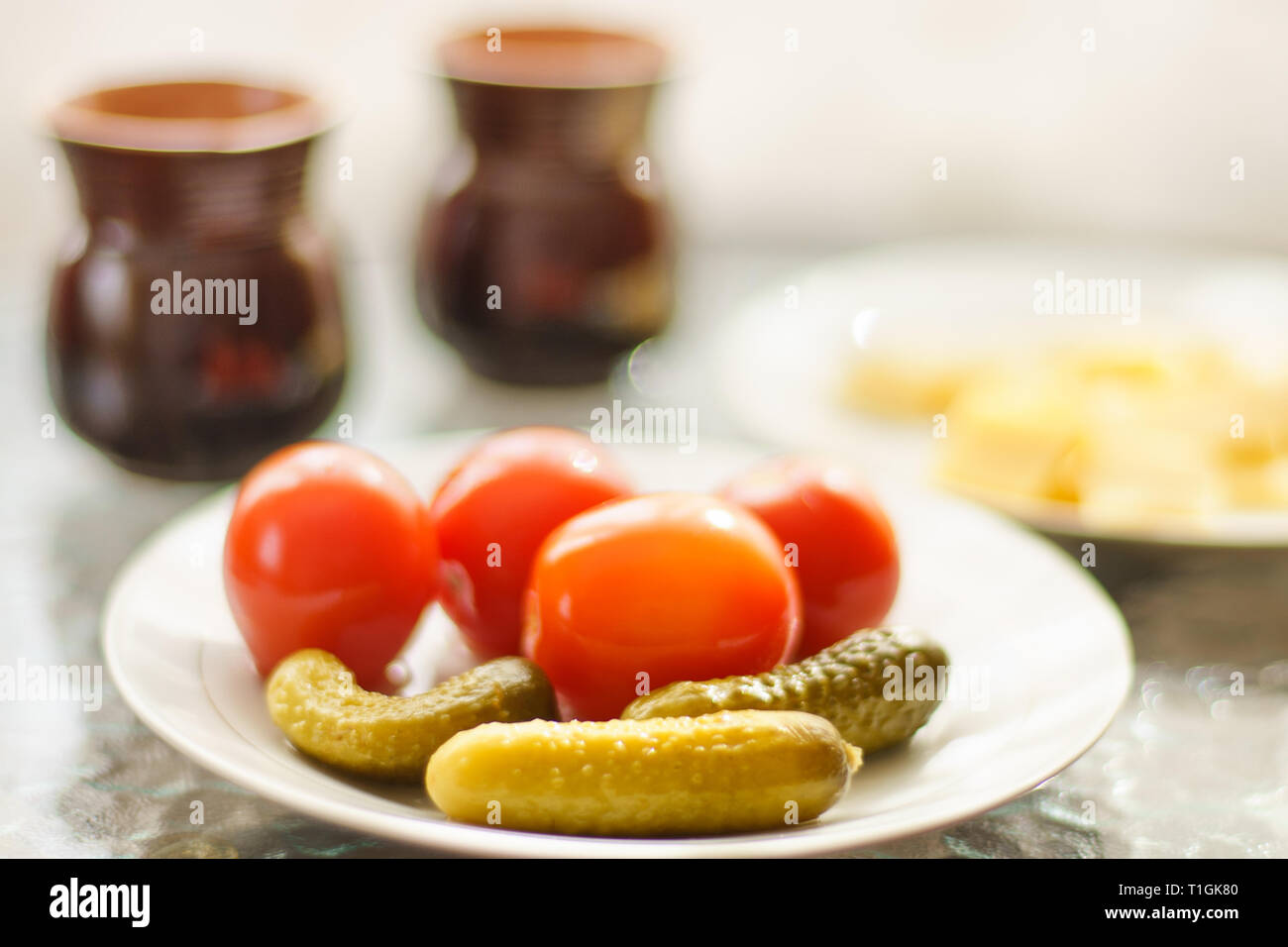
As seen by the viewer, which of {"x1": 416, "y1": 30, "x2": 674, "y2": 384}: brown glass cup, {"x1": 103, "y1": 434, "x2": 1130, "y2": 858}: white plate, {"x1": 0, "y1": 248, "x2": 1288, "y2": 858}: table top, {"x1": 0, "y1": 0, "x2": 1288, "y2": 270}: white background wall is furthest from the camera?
{"x1": 0, "y1": 0, "x2": 1288, "y2": 270}: white background wall

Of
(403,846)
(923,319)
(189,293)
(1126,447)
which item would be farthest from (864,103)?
(403,846)

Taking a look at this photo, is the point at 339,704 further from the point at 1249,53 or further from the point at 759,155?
the point at 1249,53

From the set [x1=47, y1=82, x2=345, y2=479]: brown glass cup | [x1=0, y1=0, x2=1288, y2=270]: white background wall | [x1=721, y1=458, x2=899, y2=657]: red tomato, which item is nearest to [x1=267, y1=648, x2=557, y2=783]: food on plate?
[x1=721, y1=458, x2=899, y2=657]: red tomato

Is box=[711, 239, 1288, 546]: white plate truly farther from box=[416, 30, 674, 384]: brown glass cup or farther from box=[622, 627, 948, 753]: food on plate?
box=[622, 627, 948, 753]: food on plate

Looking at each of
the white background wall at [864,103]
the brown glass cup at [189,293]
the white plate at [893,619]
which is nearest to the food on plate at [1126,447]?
the white plate at [893,619]

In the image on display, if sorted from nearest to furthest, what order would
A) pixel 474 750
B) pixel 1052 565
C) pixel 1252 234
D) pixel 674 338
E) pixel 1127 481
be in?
pixel 474 750, pixel 1052 565, pixel 1127 481, pixel 674 338, pixel 1252 234

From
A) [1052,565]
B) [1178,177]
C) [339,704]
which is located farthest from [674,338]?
[1178,177]

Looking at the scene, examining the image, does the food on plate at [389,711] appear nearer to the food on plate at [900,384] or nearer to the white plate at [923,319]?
the white plate at [923,319]
